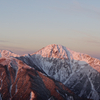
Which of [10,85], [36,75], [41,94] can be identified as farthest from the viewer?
[36,75]

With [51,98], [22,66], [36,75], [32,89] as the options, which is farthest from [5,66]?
[51,98]

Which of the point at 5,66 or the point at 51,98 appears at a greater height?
the point at 5,66

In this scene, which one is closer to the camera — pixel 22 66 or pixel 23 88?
pixel 23 88

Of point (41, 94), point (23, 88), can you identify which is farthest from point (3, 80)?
point (41, 94)

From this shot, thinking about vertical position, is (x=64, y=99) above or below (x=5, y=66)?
below

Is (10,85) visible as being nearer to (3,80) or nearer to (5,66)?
(3,80)

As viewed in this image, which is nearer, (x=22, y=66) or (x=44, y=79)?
(x=44, y=79)

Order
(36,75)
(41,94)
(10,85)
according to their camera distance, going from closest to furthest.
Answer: (41,94)
(10,85)
(36,75)

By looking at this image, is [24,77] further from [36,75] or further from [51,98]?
[51,98]
